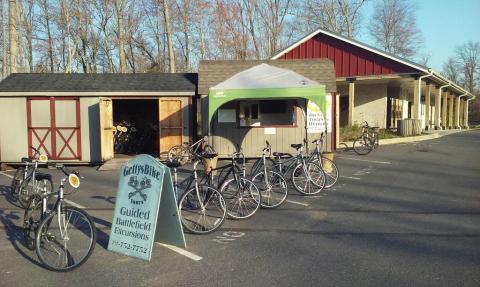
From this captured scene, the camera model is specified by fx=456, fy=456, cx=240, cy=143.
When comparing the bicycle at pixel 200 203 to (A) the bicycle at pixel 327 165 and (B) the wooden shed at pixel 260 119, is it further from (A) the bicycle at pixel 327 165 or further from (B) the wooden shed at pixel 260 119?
(B) the wooden shed at pixel 260 119

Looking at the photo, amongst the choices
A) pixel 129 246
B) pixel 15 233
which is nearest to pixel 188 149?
pixel 15 233

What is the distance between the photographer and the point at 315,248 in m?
5.73

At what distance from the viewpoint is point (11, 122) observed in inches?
612

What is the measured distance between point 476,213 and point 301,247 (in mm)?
3552

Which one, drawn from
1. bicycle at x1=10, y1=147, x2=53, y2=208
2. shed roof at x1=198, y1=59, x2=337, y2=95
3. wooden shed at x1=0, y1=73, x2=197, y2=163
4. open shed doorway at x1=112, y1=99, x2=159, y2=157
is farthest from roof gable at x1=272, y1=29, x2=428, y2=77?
bicycle at x1=10, y1=147, x2=53, y2=208

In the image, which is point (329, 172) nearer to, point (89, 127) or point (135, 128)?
point (89, 127)

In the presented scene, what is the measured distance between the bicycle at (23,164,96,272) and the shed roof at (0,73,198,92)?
10.5 metres

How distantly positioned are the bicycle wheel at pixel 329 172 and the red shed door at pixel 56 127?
9.01 m

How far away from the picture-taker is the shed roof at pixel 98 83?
1565 centimetres

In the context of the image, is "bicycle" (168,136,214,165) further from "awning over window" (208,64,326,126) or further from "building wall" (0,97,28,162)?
"building wall" (0,97,28,162)

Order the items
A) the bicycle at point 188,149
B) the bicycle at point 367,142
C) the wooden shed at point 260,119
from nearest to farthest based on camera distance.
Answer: the bicycle at point 188,149 < the wooden shed at point 260,119 < the bicycle at point 367,142

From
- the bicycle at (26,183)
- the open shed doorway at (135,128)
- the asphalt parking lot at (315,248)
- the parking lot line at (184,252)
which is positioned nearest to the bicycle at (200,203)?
the asphalt parking lot at (315,248)

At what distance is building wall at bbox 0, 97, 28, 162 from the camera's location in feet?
50.8

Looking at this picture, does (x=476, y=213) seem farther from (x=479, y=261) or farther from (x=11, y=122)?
(x=11, y=122)
